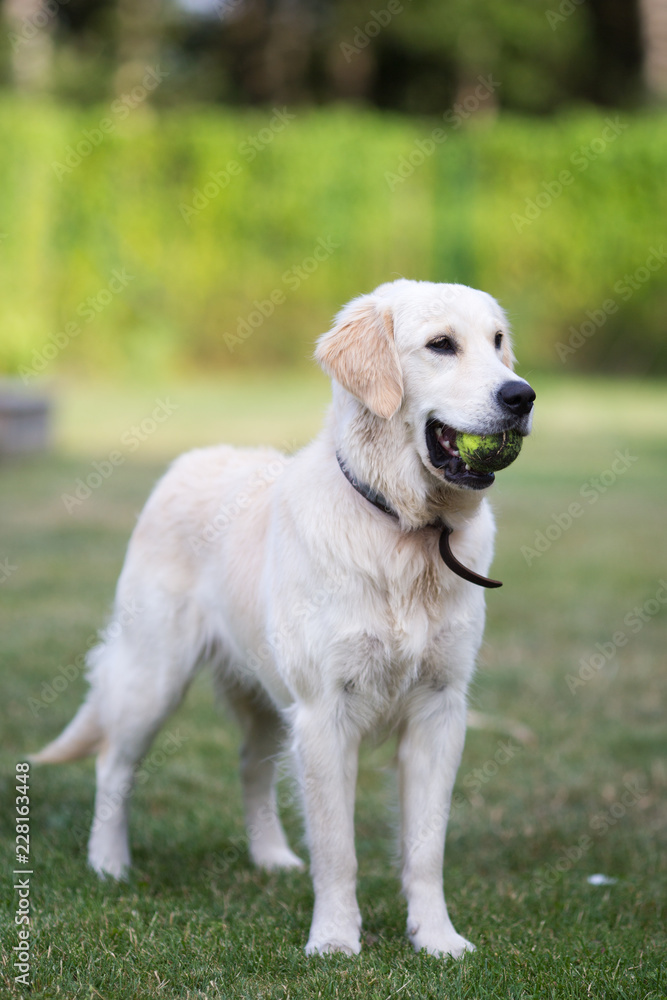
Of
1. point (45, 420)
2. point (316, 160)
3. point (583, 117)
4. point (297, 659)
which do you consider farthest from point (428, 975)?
point (583, 117)

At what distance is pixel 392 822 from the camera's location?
3.29m

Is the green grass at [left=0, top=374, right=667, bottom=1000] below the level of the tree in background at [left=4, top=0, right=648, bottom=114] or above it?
above

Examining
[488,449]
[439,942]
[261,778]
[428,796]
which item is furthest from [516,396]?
[261,778]

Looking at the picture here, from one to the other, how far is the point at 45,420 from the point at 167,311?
20.8ft

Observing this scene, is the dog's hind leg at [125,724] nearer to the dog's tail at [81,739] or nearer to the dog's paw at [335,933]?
the dog's tail at [81,739]

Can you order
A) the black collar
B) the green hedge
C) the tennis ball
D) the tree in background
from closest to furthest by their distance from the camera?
1. the tennis ball
2. the black collar
3. the green hedge
4. the tree in background

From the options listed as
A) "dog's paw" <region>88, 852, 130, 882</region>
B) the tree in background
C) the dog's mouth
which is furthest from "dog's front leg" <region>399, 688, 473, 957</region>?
the tree in background

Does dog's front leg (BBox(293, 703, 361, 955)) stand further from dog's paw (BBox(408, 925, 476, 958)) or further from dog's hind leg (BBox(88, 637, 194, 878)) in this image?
dog's hind leg (BBox(88, 637, 194, 878))

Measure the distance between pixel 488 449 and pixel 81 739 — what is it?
1.92 m

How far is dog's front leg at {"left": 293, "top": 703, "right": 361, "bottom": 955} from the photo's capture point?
299 centimetres

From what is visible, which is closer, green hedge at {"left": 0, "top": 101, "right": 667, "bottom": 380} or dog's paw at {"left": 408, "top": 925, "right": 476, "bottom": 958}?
dog's paw at {"left": 408, "top": 925, "right": 476, "bottom": 958}

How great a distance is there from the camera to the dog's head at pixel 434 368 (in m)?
2.88

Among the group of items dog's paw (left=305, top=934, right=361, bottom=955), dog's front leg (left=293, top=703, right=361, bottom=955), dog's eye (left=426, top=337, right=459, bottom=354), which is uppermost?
dog's eye (left=426, top=337, right=459, bottom=354)

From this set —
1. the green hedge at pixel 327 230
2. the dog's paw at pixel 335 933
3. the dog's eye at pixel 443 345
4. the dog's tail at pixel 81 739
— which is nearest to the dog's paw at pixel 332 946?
the dog's paw at pixel 335 933
